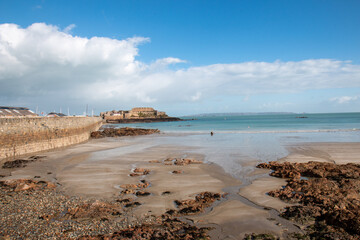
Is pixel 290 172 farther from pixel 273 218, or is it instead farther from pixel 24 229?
pixel 24 229

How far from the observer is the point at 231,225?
6125mm

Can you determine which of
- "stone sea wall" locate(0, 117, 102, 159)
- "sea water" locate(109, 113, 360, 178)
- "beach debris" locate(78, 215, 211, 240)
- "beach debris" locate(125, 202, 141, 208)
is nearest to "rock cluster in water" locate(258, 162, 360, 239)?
"beach debris" locate(78, 215, 211, 240)

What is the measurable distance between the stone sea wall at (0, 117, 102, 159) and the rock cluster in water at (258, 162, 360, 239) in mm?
17287

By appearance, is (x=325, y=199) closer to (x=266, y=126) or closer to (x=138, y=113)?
(x=266, y=126)

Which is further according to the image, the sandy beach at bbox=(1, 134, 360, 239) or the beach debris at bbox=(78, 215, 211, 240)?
the sandy beach at bbox=(1, 134, 360, 239)

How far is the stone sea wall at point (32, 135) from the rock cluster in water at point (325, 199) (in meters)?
17.3

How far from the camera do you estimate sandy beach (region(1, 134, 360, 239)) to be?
247 inches

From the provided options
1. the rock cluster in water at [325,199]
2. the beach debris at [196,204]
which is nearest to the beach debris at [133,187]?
the beach debris at [196,204]

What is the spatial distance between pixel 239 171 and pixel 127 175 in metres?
5.83

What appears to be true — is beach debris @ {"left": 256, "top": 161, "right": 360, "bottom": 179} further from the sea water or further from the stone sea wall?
the stone sea wall

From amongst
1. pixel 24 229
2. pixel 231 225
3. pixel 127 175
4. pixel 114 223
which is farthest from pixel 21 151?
pixel 231 225

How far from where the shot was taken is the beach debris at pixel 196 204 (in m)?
6.88

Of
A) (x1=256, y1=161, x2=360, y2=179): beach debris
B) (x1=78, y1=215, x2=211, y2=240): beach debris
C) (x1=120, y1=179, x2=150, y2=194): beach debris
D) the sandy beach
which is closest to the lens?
(x1=78, y1=215, x2=211, y2=240): beach debris

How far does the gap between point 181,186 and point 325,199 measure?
508cm
